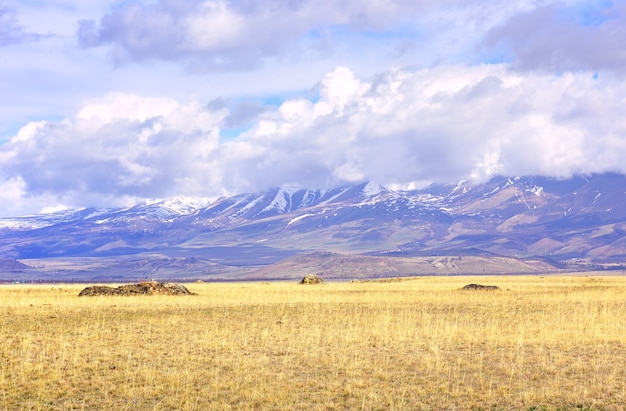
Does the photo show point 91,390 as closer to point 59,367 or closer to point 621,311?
point 59,367

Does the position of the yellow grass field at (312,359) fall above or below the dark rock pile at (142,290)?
below

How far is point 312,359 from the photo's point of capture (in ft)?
77.6

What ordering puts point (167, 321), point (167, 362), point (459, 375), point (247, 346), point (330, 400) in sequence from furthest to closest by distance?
point (167, 321), point (247, 346), point (167, 362), point (459, 375), point (330, 400)

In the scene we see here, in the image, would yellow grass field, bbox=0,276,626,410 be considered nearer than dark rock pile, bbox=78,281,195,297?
Yes

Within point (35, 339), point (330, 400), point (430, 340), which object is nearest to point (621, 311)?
point (430, 340)

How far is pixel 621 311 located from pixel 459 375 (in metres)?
21.2

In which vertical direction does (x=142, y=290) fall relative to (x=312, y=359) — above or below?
above

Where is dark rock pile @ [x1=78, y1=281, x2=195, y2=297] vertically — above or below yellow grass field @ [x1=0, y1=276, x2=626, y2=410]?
above

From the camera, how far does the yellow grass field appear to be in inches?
729

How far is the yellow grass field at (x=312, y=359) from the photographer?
18.5 meters

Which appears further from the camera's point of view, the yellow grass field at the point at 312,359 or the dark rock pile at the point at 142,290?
the dark rock pile at the point at 142,290

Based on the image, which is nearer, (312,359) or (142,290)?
(312,359)

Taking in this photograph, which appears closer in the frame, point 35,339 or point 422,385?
point 422,385

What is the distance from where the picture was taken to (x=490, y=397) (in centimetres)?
1859
